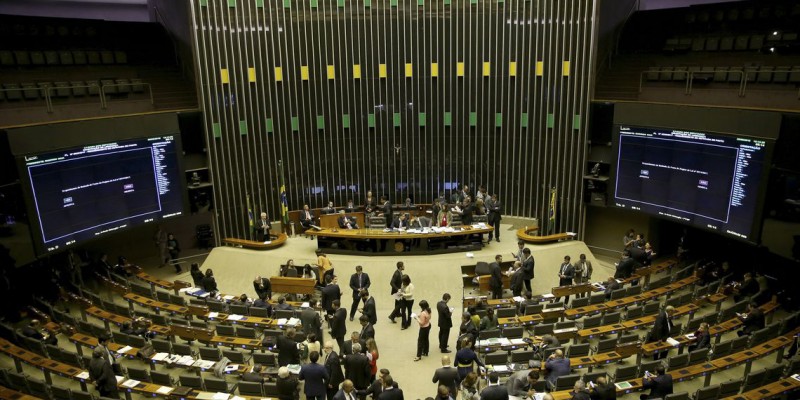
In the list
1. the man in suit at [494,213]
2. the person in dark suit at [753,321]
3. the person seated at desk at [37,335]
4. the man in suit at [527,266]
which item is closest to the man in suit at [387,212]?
the man in suit at [494,213]

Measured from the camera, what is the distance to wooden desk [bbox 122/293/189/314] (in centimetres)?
1202

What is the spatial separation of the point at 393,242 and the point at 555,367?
732 centimetres

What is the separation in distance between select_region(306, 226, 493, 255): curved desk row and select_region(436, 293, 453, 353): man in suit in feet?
15.1

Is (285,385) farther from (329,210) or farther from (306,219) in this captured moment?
(329,210)

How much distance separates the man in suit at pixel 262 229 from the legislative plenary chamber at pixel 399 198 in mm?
119

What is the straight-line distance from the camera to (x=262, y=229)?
15859 mm

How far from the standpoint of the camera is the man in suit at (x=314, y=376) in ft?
27.6

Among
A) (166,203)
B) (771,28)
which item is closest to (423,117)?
(166,203)

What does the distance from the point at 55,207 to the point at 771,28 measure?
63.5ft

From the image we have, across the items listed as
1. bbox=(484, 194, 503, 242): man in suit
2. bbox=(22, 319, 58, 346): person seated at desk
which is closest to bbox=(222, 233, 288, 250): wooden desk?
bbox=(22, 319, 58, 346): person seated at desk

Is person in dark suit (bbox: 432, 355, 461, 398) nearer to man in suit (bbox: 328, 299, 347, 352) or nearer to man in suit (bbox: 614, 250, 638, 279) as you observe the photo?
man in suit (bbox: 328, 299, 347, 352)

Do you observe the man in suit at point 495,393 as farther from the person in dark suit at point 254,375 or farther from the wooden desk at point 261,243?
the wooden desk at point 261,243

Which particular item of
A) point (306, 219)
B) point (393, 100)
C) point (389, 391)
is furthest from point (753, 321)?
point (393, 100)

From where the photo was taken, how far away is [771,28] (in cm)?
1500
